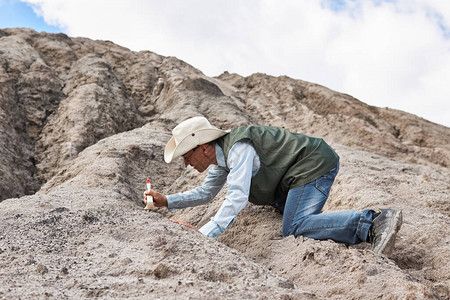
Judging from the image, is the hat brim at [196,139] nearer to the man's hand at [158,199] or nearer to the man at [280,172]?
the man at [280,172]

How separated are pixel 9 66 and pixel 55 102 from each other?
1863 millimetres

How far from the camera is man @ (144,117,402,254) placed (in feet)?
9.64

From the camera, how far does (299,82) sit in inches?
518

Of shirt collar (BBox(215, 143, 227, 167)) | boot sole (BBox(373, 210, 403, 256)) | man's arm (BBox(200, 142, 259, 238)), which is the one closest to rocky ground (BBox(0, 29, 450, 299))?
boot sole (BBox(373, 210, 403, 256))

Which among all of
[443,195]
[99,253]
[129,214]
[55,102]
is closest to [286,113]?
[55,102]

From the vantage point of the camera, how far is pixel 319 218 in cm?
307

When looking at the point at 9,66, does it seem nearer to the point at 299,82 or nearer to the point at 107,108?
the point at 107,108

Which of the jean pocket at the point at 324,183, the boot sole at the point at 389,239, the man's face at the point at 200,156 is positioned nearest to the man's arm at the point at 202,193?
the man's face at the point at 200,156

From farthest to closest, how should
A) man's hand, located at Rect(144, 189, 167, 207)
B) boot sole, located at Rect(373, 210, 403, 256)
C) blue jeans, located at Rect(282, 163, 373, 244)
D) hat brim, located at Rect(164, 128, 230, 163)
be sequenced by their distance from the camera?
man's hand, located at Rect(144, 189, 167, 207) → hat brim, located at Rect(164, 128, 230, 163) → blue jeans, located at Rect(282, 163, 373, 244) → boot sole, located at Rect(373, 210, 403, 256)

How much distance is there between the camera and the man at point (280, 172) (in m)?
2.94

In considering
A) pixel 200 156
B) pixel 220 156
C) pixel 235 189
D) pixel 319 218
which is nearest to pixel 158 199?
pixel 200 156

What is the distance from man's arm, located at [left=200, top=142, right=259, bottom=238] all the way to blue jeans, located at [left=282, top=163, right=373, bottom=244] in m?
0.47

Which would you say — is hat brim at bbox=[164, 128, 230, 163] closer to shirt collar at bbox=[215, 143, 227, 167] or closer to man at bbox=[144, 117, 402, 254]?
man at bbox=[144, 117, 402, 254]

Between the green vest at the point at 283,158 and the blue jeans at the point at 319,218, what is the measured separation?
3.3 inches
